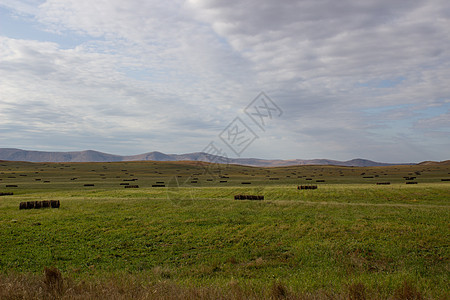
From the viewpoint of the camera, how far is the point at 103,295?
833 centimetres

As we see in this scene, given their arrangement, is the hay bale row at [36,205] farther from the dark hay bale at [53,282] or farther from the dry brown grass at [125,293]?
the dark hay bale at [53,282]

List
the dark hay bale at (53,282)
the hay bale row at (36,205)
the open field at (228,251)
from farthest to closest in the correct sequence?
the hay bale row at (36,205) → the open field at (228,251) → the dark hay bale at (53,282)

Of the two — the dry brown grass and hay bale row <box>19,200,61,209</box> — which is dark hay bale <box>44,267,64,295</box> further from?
hay bale row <box>19,200,61,209</box>

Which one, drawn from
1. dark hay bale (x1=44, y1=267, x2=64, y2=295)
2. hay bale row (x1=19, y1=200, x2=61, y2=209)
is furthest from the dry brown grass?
hay bale row (x1=19, y1=200, x2=61, y2=209)

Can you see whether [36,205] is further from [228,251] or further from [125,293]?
[125,293]

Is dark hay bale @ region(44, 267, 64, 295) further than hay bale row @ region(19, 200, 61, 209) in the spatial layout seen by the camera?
No

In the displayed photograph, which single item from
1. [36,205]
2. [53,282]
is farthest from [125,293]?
[36,205]

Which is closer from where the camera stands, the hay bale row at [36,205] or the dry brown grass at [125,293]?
the dry brown grass at [125,293]

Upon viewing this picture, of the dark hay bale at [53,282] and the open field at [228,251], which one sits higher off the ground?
the dark hay bale at [53,282]

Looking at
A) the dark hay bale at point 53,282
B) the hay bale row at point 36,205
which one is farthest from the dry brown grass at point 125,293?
the hay bale row at point 36,205

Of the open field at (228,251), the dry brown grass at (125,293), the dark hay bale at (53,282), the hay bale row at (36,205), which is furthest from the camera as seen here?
the hay bale row at (36,205)

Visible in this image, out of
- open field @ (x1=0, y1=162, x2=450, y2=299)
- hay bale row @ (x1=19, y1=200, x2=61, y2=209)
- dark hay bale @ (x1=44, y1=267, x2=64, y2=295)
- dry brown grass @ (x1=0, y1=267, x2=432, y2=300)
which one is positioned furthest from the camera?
hay bale row @ (x1=19, y1=200, x2=61, y2=209)

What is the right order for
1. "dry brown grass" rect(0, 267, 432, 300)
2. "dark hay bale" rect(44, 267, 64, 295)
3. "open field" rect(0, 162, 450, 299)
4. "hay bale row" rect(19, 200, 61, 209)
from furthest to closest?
"hay bale row" rect(19, 200, 61, 209)
"open field" rect(0, 162, 450, 299)
"dark hay bale" rect(44, 267, 64, 295)
"dry brown grass" rect(0, 267, 432, 300)

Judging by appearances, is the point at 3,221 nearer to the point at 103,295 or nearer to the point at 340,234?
the point at 103,295
